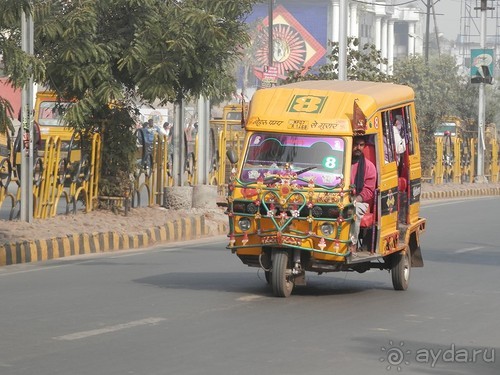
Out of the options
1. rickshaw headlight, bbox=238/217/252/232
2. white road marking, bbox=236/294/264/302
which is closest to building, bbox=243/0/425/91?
rickshaw headlight, bbox=238/217/252/232

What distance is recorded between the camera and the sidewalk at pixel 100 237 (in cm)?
1675

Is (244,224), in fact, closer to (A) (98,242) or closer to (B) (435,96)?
(A) (98,242)

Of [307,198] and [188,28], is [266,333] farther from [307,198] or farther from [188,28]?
[188,28]

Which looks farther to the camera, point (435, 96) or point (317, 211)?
point (435, 96)

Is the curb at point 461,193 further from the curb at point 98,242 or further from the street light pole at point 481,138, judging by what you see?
the curb at point 98,242

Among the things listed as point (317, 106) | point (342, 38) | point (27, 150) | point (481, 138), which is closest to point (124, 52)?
point (27, 150)

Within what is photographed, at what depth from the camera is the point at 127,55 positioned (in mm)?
20547

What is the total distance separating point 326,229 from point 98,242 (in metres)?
6.66

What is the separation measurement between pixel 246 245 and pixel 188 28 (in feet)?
26.8

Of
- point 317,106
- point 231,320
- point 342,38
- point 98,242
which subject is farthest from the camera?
point 342,38

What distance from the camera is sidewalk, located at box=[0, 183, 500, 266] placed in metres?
16.8

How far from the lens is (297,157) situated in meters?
13.2

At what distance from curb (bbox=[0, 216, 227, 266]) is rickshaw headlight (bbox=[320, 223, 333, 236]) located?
5.20 meters

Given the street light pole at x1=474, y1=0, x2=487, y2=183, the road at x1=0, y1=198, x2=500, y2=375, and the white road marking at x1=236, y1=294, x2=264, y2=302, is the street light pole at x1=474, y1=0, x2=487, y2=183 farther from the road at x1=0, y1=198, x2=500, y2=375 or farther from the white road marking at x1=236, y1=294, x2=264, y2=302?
the white road marking at x1=236, y1=294, x2=264, y2=302
